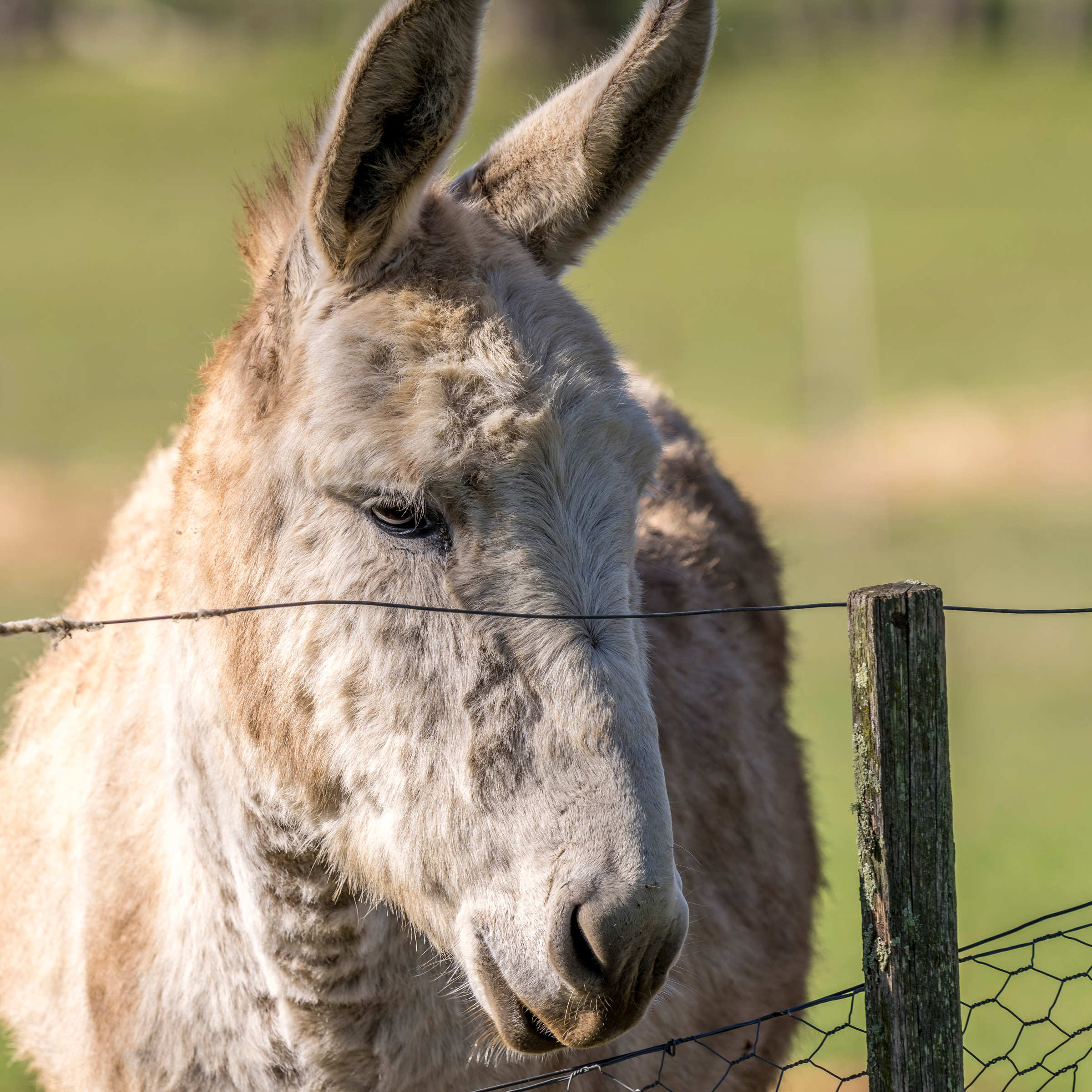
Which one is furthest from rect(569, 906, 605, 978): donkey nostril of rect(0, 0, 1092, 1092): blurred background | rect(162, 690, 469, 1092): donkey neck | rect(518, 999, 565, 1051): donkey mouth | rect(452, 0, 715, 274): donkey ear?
rect(452, 0, 715, 274): donkey ear

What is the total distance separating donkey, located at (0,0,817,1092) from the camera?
199 cm

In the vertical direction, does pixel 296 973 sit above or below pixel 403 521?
below

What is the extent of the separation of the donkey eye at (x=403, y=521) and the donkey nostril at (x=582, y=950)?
67 cm

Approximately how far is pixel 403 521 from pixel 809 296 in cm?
2677

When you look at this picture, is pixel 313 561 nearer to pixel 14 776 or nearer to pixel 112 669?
pixel 112 669

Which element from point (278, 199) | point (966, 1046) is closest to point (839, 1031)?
point (278, 199)

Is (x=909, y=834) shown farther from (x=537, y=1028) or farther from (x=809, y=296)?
(x=809, y=296)

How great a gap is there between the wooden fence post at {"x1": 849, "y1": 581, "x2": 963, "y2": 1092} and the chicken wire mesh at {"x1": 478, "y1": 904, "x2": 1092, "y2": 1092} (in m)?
0.12

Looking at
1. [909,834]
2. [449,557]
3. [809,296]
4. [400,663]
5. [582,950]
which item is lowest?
[582,950]

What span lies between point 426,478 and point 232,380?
597mm

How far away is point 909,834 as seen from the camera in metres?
1.91

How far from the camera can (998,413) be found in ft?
68.7

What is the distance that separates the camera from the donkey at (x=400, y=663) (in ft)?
6.52

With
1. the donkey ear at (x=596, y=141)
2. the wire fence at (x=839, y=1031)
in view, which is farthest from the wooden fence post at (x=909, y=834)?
the donkey ear at (x=596, y=141)
